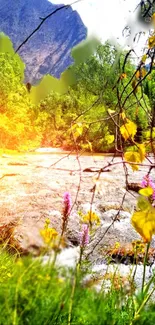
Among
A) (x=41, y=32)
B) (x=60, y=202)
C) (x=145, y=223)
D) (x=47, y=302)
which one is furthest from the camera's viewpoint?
(x=41, y=32)

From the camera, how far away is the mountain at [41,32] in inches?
4085

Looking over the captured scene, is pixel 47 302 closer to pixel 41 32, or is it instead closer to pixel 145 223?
pixel 145 223

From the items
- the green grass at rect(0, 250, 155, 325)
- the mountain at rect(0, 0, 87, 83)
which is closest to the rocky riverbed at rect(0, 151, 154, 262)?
the green grass at rect(0, 250, 155, 325)

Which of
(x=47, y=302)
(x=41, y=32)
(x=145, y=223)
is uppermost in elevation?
(x=41, y=32)

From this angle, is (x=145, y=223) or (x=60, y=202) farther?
(x=60, y=202)

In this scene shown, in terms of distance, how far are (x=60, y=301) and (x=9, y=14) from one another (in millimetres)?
122369

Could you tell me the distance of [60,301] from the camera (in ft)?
3.89

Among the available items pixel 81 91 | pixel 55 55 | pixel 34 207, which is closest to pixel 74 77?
pixel 81 91

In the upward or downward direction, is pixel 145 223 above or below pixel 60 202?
above

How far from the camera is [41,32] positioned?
110m

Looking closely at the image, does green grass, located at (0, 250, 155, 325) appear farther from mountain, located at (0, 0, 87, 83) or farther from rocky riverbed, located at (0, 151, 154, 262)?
mountain, located at (0, 0, 87, 83)

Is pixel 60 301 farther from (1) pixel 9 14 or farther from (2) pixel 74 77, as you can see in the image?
(1) pixel 9 14

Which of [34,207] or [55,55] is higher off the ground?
[55,55]

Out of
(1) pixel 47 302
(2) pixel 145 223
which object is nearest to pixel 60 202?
(1) pixel 47 302
